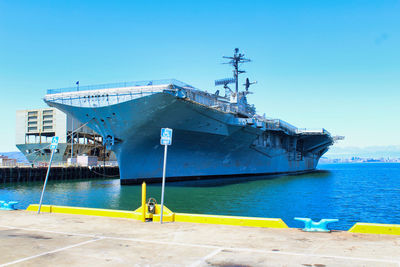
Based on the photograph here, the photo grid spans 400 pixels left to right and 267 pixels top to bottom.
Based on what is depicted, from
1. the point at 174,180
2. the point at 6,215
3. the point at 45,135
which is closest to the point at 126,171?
the point at 174,180

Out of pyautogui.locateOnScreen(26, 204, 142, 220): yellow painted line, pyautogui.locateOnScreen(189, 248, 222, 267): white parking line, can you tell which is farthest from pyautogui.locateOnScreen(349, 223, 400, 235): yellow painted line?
pyautogui.locateOnScreen(26, 204, 142, 220): yellow painted line

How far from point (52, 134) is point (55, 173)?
18838mm

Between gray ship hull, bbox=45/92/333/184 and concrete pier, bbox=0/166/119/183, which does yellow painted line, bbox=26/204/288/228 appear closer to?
gray ship hull, bbox=45/92/333/184

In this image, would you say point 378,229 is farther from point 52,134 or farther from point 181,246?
point 52,134

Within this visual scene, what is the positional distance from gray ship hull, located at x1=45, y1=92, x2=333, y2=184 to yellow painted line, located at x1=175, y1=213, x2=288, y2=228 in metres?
13.4

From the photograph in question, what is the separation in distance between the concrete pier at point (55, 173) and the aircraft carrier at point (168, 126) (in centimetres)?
1381

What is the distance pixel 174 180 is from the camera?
2692 cm

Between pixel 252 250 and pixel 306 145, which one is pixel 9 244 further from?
pixel 306 145

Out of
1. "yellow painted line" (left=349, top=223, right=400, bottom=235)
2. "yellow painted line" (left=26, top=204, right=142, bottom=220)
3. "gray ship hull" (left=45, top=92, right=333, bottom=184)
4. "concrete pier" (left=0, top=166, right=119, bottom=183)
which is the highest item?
"gray ship hull" (left=45, top=92, right=333, bottom=184)

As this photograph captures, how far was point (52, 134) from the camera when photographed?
5556 centimetres

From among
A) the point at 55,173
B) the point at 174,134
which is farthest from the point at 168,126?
the point at 55,173

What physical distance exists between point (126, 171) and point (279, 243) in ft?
67.9

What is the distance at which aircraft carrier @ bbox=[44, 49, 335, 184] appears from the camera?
21953 millimetres

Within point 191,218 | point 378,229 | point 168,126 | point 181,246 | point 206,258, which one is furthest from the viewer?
point 168,126
